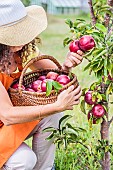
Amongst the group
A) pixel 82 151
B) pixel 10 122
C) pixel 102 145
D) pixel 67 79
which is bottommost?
pixel 82 151

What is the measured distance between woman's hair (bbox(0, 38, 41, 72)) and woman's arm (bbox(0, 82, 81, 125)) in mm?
198

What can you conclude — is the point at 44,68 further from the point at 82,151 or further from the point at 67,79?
the point at 82,151

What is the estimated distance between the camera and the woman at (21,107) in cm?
260

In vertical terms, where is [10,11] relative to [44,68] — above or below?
above

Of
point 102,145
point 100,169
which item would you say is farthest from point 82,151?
point 102,145

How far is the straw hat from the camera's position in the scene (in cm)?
263

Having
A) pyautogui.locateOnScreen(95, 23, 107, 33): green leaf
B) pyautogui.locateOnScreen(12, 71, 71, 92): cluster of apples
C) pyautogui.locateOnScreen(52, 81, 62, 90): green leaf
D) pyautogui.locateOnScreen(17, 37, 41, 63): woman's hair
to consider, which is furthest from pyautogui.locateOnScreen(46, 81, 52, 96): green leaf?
pyautogui.locateOnScreen(17, 37, 41, 63): woman's hair

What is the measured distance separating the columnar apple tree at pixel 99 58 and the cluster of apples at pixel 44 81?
0.12 metres

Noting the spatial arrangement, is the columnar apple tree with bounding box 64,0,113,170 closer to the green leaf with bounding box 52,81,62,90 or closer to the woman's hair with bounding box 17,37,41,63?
the green leaf with bounding box 52,81,62,90

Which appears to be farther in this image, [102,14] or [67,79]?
[102,14]

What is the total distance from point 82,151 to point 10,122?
954 mm

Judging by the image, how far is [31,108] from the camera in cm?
260

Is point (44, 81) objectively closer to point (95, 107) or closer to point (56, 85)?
point (56, 85)

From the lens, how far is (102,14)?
287 cm
